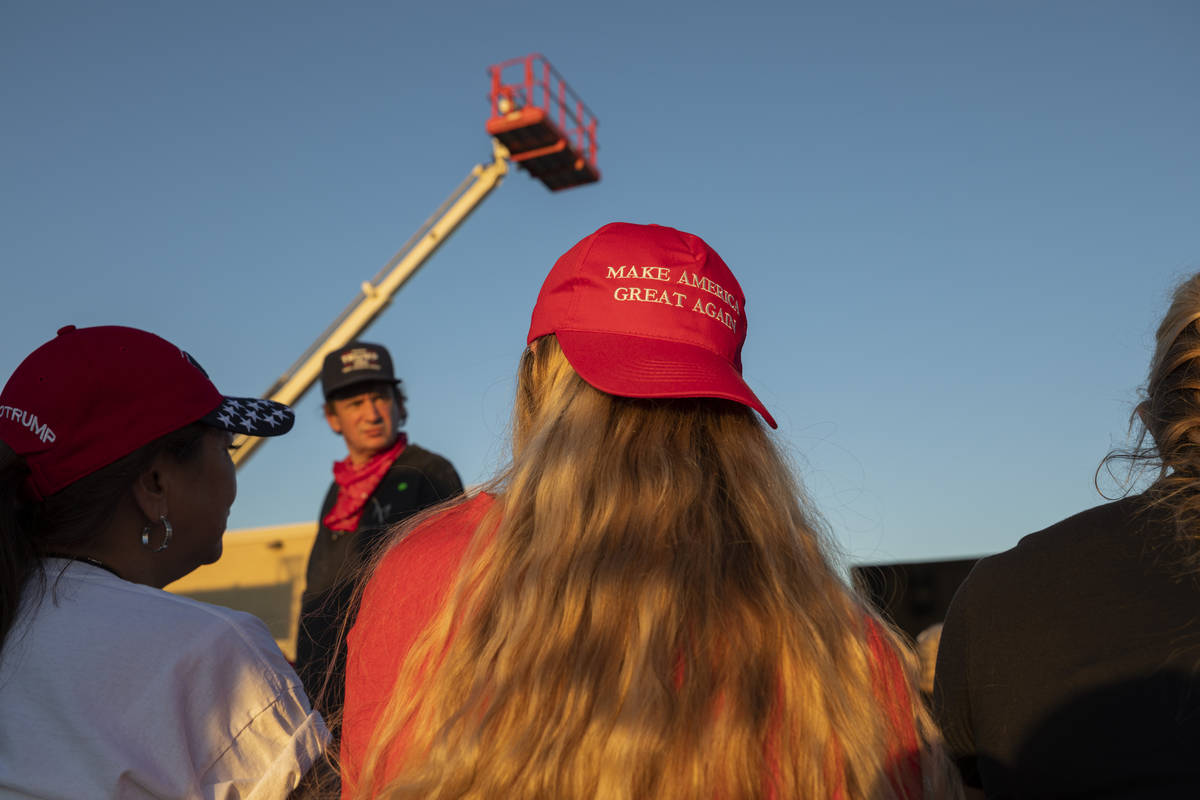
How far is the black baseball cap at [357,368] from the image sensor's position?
471 cm

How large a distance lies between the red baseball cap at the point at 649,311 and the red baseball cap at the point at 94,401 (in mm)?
931

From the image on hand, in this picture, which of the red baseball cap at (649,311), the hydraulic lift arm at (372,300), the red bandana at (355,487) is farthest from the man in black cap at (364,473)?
the hydraulic lift arm at (372,300)

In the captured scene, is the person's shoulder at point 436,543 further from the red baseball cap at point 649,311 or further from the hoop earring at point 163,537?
the hoop earring at point 163,537

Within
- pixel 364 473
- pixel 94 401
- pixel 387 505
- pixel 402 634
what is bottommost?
pixel 387 505

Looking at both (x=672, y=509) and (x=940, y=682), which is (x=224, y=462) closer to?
(x=672, y=509)

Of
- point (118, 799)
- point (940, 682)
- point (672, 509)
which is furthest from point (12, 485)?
point (940, 682)

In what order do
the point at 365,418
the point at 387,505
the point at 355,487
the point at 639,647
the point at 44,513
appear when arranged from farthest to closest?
A: 1. the point at 365,418
2. the point at 355,487
3. the point at 387,505
4. the point at 44,513
5. the point at 639,647

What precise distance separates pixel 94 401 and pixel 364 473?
251cm

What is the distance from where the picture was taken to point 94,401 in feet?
6.27

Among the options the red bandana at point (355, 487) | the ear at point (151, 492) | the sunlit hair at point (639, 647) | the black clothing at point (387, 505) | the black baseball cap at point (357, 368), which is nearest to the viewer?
the sunlit hair at point (639, 647)

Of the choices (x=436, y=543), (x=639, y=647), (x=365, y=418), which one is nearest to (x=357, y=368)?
(x=365, y=418)

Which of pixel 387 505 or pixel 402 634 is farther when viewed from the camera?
pixel 387 505

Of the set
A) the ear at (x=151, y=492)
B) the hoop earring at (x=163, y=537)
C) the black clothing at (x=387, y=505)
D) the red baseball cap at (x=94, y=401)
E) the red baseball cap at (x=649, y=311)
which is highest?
the red baseball cap at (x=649, y=311)

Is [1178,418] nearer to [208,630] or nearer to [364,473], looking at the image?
[208,630]
